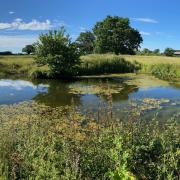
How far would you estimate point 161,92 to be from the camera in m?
31.3

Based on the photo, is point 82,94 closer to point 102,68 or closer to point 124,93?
point 124,93

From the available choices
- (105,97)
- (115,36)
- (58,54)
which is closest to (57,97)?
(105,97)

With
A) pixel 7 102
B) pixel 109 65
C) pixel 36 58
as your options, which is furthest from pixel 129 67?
pixel 7 102

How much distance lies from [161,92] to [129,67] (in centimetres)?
2412

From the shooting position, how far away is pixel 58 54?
4384cm

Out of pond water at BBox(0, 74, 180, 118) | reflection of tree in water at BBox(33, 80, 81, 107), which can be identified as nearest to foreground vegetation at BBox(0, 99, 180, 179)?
pond water at BBox(0, 74, 180, 118)

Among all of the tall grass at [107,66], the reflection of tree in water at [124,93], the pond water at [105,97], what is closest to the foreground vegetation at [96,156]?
the pond water at [105,97]

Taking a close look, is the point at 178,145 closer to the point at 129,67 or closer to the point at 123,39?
the point at 129,67

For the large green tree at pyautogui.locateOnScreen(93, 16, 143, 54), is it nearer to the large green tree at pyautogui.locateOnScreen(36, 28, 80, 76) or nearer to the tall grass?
the tall grass

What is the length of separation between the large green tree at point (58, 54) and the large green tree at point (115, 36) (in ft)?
147

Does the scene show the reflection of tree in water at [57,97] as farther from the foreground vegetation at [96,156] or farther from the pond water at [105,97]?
the foreground vegetation at [96,156]

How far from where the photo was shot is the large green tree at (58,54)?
142ft

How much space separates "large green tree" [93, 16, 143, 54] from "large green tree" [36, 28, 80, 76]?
147 feet

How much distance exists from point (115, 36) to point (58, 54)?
156 feet
